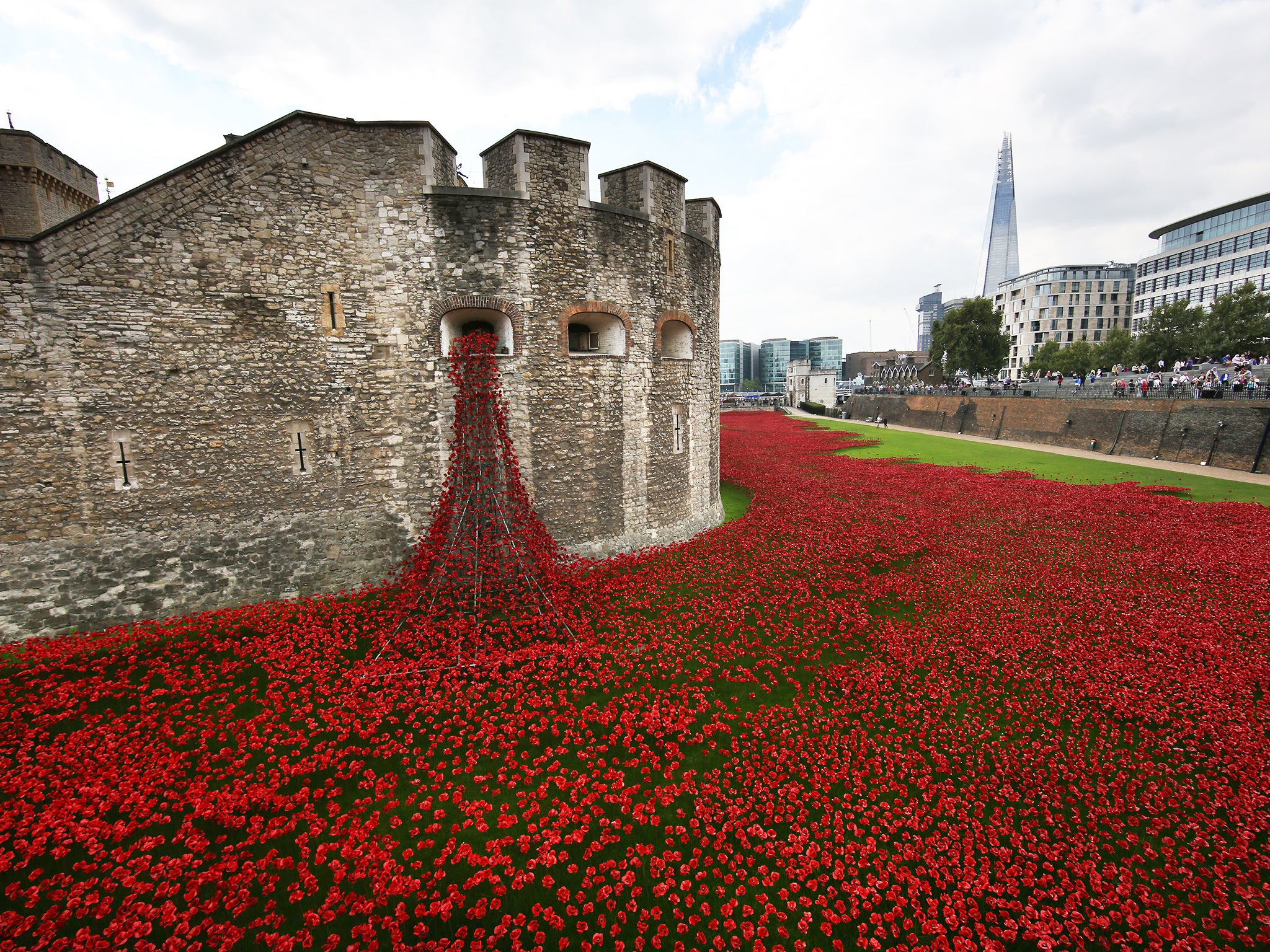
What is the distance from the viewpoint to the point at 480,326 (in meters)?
12.3

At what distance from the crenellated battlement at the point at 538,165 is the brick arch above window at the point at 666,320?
3606 mm

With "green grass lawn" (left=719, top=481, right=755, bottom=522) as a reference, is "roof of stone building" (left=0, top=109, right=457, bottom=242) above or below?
above

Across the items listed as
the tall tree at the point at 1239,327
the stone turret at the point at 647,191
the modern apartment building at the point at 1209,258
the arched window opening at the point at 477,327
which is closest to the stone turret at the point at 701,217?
the stone turret at the point at 647,191

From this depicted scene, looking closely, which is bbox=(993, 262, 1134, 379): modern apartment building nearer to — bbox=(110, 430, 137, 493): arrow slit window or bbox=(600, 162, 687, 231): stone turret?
bbox=(600, 162, 687, 231): stone turret

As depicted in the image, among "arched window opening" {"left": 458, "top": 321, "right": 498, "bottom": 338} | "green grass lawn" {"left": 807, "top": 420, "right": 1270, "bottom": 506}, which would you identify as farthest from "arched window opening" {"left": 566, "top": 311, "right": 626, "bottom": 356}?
"green grass lawn" {"left": 807, "top": 420, "right": 1270, "bottom": 506}

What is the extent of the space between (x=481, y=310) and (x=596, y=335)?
124 inches

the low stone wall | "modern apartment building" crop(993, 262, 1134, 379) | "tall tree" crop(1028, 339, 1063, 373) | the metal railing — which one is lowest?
the low stone wall

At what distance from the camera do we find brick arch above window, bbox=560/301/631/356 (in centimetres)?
1212

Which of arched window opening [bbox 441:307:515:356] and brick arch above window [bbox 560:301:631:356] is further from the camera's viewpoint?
brick arch above window [bbox 560:301:631:356]

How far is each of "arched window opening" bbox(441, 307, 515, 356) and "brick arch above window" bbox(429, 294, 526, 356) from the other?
0.05 meters

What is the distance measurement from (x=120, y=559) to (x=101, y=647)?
1615mm

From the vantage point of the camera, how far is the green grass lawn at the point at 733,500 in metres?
18.4

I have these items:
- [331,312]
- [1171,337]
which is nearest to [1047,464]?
[1171,337]

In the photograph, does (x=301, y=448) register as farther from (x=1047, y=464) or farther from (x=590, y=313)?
(x=1047, y=464)
